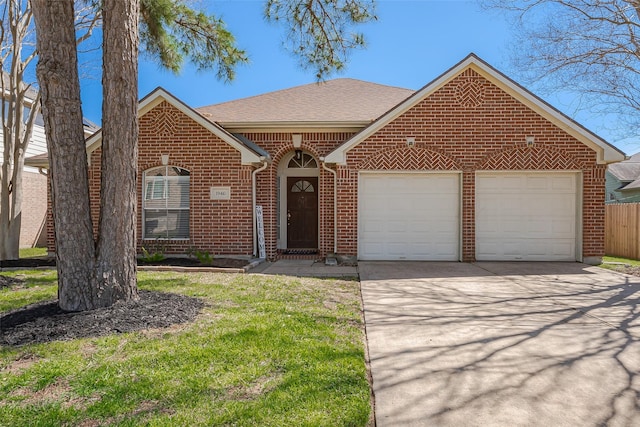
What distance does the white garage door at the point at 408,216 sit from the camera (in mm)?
10867

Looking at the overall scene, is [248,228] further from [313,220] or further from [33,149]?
[33,149]

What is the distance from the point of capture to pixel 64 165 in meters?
4.86

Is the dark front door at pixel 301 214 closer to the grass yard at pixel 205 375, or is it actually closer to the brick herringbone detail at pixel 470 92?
the brick herringbone detail at pixel 470 92

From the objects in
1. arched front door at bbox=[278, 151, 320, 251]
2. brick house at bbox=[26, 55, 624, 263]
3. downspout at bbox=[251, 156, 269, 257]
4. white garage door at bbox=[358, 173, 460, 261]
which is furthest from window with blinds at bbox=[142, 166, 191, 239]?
white garage door at bbox=[358, 173, 460, 261]

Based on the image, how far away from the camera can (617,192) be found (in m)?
26.8

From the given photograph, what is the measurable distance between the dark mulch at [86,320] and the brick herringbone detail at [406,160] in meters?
6.67

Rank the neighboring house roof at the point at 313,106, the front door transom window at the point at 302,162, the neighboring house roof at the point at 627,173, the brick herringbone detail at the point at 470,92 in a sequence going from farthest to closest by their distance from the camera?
the neighboring house roof at the point at 627,173
the front door transom window at the point at 302,162
the neighboring house roof at the point at 313,106
the brick herringbone detail at the point at 470,92

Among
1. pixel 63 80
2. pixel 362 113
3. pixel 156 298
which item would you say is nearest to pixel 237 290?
pixel 156 298

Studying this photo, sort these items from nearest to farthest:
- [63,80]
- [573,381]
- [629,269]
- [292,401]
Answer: [292,401], [573,381], [63,80], [629,269]

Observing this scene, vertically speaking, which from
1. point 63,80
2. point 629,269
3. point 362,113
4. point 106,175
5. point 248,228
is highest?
point 362,113

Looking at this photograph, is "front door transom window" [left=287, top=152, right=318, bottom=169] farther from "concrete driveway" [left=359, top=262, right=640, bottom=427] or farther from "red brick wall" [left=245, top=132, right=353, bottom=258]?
"concrete driveway" [left=359, top=262, right=640, bottom=427]

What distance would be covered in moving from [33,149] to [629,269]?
21091mm

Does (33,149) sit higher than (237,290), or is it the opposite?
(33,149)

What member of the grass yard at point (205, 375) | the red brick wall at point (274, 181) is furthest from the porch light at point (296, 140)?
the grass yard at point (205, 375)
